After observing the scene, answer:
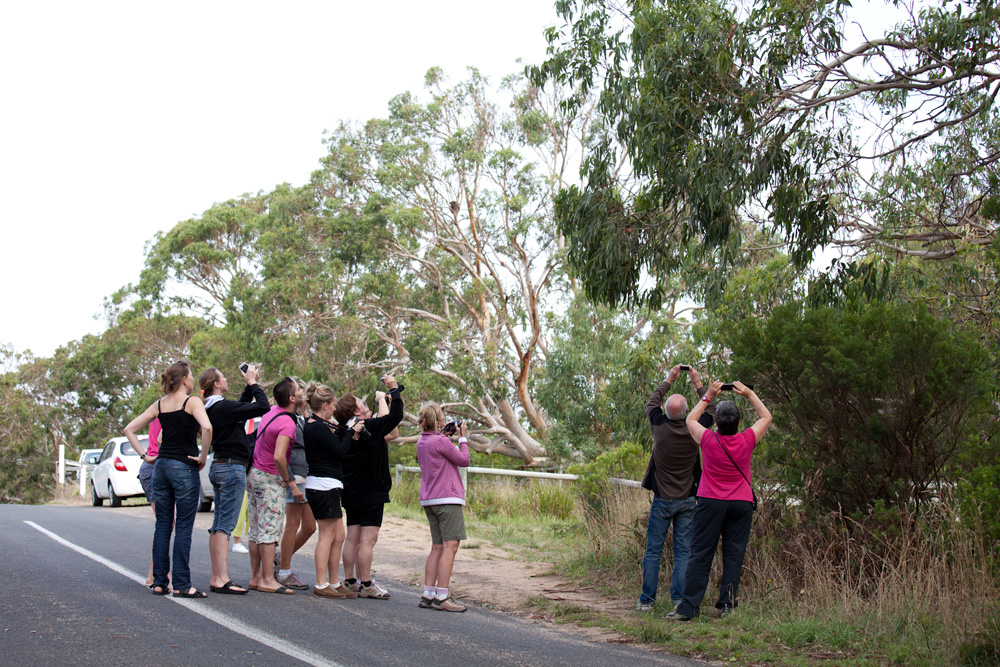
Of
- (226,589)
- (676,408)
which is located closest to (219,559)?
(226,589)

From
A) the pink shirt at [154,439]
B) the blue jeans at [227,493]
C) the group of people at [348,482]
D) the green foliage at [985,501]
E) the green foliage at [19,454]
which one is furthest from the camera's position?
the green foliage at [19,454]

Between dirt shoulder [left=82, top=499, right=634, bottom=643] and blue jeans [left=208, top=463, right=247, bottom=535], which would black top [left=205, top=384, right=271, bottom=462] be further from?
dirt shoulder [left=82, top=499, right=634, bottom=643]

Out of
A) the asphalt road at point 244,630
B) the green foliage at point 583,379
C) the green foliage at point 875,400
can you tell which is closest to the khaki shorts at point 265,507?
the asphalt road at point 244,630

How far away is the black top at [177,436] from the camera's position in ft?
23.7

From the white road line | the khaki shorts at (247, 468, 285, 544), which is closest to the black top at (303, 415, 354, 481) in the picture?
the khaki shorts at (247, 468, 285, 544)

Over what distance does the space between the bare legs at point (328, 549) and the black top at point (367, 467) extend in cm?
29

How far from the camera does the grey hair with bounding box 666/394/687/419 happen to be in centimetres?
764

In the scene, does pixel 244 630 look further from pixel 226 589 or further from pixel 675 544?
pixel 675 544

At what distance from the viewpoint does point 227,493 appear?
24.9 feet

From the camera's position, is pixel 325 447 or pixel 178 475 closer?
pixel 178 475

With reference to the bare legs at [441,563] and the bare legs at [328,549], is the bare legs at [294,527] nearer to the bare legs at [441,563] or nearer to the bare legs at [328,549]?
the bare legs at [328,549]

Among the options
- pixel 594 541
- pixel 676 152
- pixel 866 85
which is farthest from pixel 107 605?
pixel 866 85

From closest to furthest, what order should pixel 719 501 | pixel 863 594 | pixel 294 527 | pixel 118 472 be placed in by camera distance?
pixel 863 594
pixel 719 501
pixel 294 527
pixel 118 472

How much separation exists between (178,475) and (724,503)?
4328 mm
